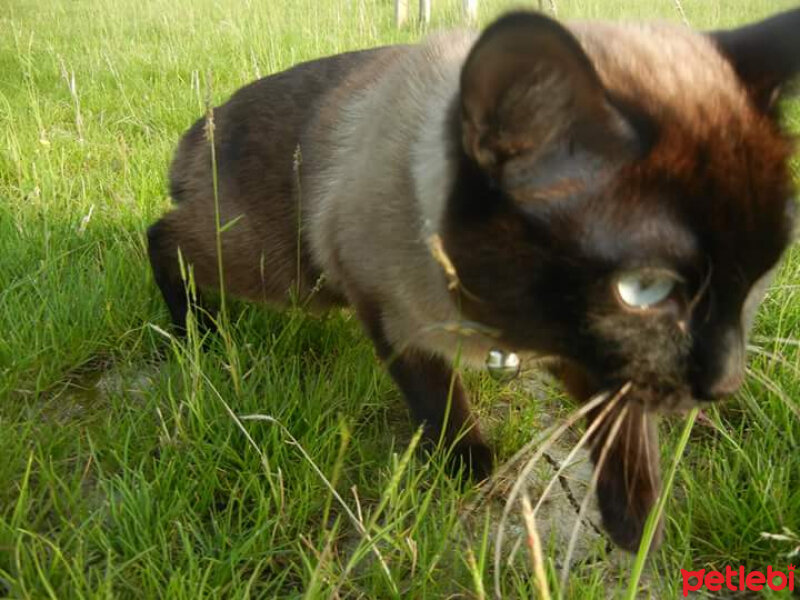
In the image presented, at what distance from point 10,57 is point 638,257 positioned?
4.26 m

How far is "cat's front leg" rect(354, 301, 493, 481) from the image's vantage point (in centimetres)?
143

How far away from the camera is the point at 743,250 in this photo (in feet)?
3.01

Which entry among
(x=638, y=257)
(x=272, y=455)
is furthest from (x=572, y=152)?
(x=272, y=455)

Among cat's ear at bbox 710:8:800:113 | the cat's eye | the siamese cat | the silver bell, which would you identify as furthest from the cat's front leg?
cat's ear at bbox 710:8:800:113

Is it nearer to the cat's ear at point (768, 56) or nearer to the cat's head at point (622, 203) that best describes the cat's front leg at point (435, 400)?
the cat's head at point (622, 203)

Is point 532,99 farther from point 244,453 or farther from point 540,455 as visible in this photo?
point 244,453

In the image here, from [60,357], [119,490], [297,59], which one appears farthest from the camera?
[297,59]

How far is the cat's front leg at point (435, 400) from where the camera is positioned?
56.4 inches

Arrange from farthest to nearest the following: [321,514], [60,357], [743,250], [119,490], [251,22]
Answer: [251,22]
[60,357]
[321,514]
[119,490]
[743,250]

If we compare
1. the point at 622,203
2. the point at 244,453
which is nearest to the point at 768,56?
the point at 622,203

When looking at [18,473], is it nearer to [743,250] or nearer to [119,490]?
[119,490]

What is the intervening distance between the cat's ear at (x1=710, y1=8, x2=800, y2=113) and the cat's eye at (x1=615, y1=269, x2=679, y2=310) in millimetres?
331

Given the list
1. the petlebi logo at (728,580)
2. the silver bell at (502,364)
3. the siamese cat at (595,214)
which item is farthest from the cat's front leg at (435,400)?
the petlebi logo at (728,580)

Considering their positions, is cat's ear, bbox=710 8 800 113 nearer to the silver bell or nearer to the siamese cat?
the siamese cat
